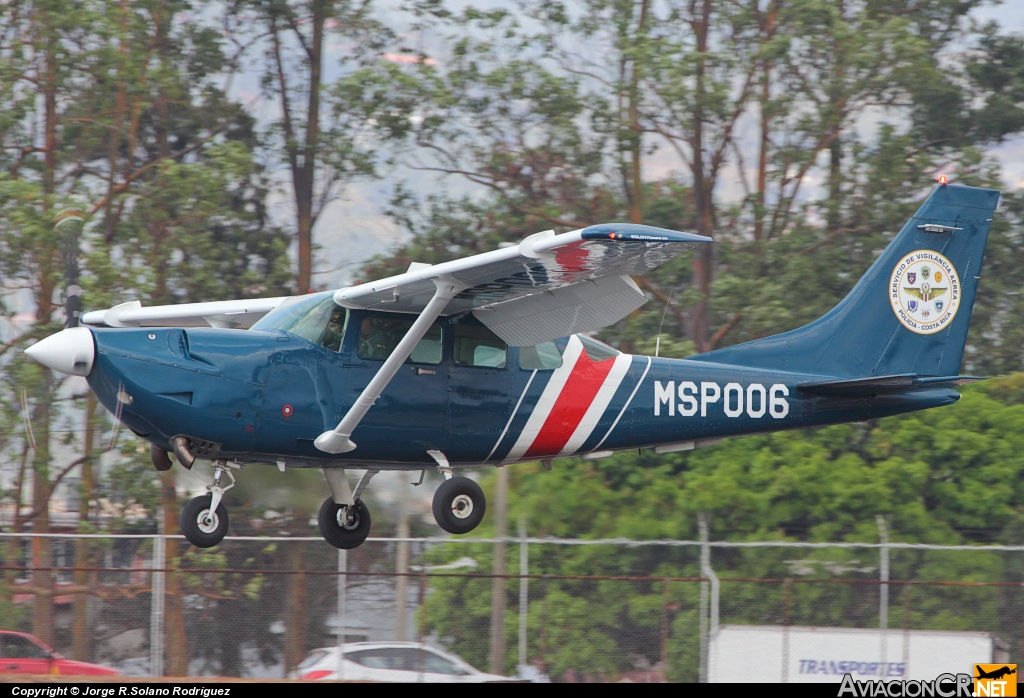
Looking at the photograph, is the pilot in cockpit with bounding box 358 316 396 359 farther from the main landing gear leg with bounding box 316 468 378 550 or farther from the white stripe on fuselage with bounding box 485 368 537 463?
the main landing gear leg with bounding box 316 468 378 550

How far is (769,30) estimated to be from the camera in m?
22.3

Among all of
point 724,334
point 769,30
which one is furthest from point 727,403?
point 769,30

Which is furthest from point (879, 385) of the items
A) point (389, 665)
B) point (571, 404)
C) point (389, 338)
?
point (389, 665)

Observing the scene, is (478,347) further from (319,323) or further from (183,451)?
(183,451)

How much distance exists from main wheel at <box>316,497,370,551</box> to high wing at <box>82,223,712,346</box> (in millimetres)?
2430

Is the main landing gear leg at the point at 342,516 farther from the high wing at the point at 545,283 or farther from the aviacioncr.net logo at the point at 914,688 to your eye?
the aviacioncr.net logo at the point at 914,688

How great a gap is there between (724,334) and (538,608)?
8.28m

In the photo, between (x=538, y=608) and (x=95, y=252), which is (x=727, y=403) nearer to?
(x=538, y=608)

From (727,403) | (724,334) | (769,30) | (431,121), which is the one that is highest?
(769,30)

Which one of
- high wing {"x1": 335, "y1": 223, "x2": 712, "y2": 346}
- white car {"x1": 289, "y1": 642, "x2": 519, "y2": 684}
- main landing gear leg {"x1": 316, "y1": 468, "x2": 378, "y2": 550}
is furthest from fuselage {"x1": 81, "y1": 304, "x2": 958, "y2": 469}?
white car {"x1": 289, "y1": 642, "x2": 519, "y2": 684}

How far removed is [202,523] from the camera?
1076 centimetres

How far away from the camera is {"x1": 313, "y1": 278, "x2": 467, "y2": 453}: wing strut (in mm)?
10289

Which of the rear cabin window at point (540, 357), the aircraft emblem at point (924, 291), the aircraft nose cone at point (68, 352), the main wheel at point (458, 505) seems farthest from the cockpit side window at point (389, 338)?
the aircraft emblem at point (924, 291)

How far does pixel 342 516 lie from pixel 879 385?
5595mm
